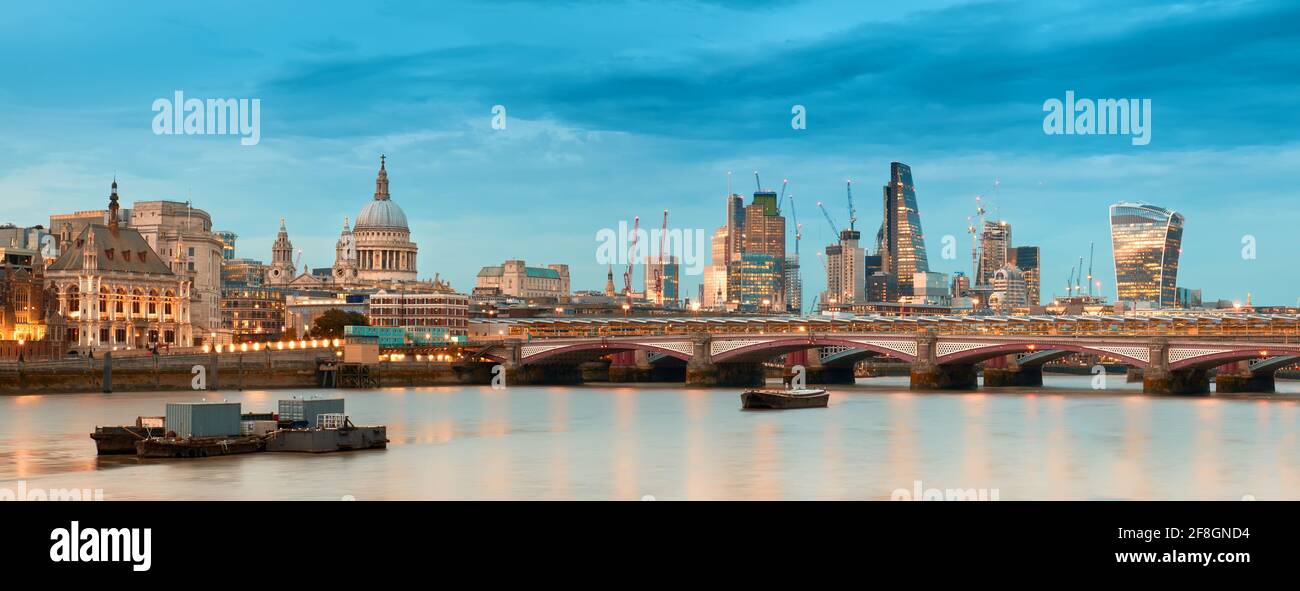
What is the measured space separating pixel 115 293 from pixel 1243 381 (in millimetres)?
103637

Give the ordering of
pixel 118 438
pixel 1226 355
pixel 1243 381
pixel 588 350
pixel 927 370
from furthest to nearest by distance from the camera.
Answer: pixel 588 350, pixel 927 370, pixel 1243 381, pixel 1226 355, pixel 118 438

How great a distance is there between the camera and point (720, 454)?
197ft

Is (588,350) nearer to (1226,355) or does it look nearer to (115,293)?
(115,293)

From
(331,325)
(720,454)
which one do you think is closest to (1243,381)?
(720,454)

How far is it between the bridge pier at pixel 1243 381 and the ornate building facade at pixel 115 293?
317ft

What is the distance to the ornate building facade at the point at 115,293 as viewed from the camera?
146500 mm

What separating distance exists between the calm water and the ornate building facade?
4902 cm

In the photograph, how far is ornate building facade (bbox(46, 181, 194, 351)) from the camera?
146 m

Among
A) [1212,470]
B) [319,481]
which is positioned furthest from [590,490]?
[1212,470]
